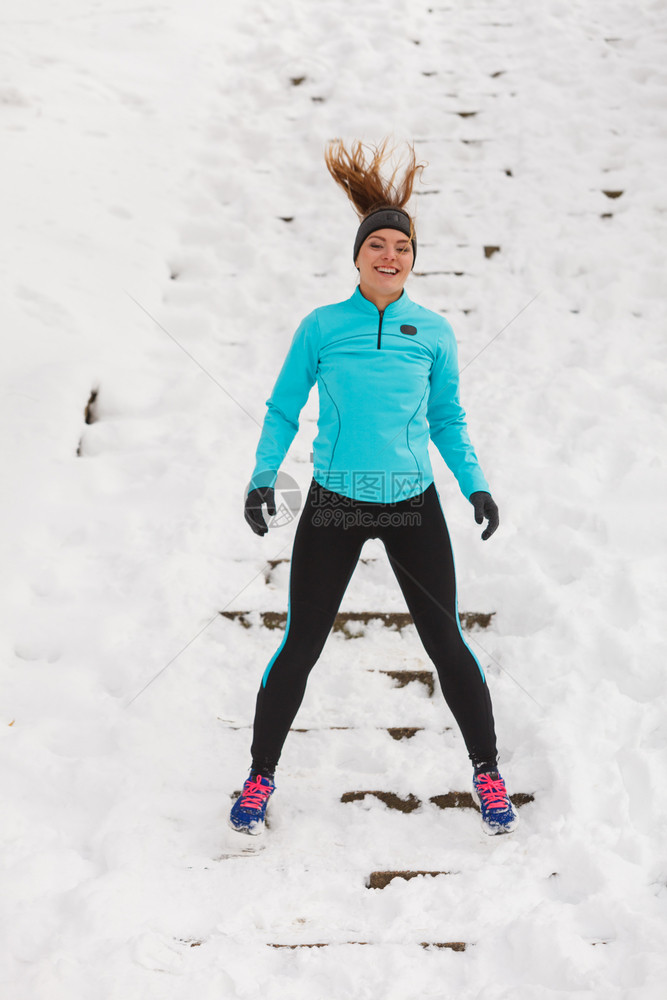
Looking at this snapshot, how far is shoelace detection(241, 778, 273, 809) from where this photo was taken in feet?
6.93

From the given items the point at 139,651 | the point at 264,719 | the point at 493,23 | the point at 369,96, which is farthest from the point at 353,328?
the point at 493,23

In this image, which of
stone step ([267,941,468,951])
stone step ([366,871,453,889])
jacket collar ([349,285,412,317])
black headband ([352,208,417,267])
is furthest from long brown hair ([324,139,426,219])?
stone step ([267,941,468,951])

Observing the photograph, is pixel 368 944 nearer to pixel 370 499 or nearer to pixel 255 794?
pixel 255 794

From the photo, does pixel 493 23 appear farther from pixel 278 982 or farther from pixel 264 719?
pixel 278 982

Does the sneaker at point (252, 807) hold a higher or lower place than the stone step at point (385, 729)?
higher

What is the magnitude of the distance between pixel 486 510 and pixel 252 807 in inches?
44.1

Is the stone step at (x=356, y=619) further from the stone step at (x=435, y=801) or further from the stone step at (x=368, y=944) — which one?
the stone step at (x=368, y=944)

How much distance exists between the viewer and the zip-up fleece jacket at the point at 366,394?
6.96 feet

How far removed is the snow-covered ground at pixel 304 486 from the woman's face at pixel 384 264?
1.27 meters

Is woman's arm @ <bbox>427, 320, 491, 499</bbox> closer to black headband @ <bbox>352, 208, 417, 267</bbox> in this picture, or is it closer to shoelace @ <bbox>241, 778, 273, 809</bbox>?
black headband @ <bbox>352, 208, 417, 267</bbox>

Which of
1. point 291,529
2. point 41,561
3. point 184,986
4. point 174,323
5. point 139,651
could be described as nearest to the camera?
point 184,986

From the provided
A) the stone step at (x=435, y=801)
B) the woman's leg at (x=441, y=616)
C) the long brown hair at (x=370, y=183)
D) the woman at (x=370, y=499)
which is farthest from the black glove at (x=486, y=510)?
the long brown hair at (x=370, y=183)

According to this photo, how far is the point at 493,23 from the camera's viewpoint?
5.97 meters

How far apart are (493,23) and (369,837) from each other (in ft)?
20.9
